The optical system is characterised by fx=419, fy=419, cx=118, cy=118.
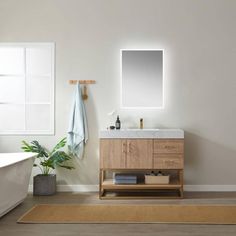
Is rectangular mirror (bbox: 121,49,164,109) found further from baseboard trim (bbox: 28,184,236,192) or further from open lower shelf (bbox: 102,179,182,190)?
baseboard trim (bbox: 28,184,236,192)

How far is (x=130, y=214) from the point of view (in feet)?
15.4

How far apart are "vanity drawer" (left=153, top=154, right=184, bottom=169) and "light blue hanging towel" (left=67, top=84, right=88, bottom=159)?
3.75 feet

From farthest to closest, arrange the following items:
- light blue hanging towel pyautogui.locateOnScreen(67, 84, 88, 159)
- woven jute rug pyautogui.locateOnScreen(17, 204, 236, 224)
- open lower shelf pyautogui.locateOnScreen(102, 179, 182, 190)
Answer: light blue hanging towel pyautogui.locateOnScreen(67, 84, 88, 159)
open lower shelf pyautogui.locateOnScreen(102, 179, 182, 190)
woven jute rug pyautogui.locateOnScreen(17, 204, 236, 224)

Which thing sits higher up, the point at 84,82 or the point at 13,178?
the point at 84,82

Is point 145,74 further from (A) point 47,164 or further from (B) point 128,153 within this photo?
(A) point 47,164

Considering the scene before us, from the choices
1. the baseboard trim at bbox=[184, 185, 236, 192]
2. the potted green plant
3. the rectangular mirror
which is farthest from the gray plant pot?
the baseboard trim at bbox=[184, 185, 236, 192]

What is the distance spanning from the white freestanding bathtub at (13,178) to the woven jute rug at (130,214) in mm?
228

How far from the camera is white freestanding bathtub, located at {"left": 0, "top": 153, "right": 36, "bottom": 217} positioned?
441 cm

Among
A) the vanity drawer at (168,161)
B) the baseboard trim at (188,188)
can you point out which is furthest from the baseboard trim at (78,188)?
the vanity drawer at (168,161)

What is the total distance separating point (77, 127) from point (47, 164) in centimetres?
68

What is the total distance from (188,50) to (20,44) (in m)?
2.47

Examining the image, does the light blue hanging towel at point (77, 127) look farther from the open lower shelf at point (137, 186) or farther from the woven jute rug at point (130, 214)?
the woven jute rug at point (130, 214)

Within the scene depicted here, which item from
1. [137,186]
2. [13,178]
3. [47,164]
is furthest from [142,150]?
[13,178]

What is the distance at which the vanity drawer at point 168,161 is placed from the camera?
5.60 meters
